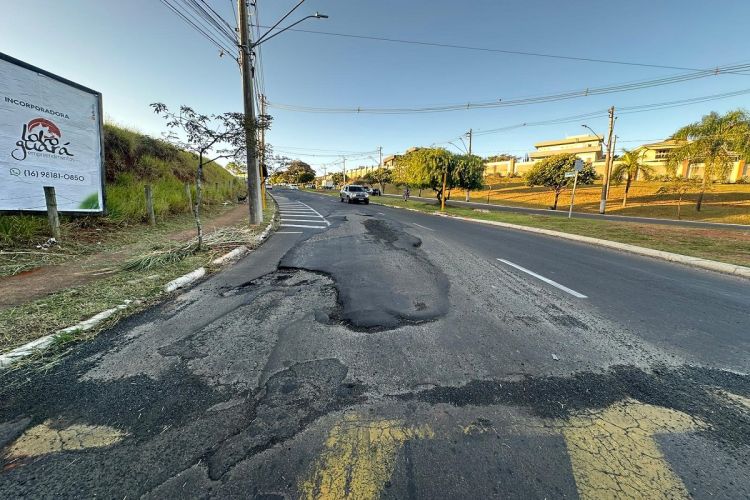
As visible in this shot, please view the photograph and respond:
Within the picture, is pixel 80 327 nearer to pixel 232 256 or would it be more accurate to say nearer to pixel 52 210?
pixel 232 256

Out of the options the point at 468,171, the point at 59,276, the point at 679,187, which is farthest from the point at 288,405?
the point at 679,187

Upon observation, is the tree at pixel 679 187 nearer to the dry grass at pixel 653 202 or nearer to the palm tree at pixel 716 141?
the dry grass at pixel 653 202

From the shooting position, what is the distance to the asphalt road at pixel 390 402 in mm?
1637

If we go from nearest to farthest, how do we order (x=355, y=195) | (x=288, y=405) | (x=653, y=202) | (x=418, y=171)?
(x=288, y=405), (x=418, y=171), (x=355, y=195), (x=653, y=202)

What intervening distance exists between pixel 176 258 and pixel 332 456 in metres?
5.81

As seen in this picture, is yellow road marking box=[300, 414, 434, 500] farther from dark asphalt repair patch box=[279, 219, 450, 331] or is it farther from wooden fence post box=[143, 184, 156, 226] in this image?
wooden fence post box=[143, 184, 156, 226]

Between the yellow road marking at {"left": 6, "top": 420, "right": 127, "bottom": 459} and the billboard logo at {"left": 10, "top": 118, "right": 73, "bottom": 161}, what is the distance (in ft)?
24.1

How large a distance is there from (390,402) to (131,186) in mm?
12909

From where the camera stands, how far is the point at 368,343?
307 cm

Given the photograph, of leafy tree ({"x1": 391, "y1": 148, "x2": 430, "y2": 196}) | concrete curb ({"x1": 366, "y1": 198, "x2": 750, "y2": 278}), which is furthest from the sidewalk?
leafy tree ({"x1": 391, "y1": 148, "x2": 430, "y2": 196})

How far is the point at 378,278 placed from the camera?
5273mm

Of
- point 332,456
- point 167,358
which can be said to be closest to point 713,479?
point 332,456

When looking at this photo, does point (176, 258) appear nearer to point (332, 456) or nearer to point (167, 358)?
point (167, 358)

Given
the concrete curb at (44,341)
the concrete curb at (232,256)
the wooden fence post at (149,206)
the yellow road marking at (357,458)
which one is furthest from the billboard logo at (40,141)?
the yellow road marking at (357,458)
